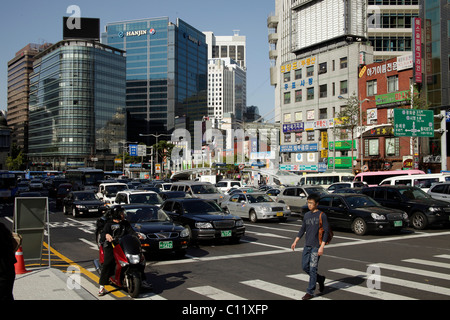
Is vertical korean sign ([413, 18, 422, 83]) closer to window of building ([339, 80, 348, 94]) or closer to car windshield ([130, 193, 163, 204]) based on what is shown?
window of building ([339, 80, 348, 94])

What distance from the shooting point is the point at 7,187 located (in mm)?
44188

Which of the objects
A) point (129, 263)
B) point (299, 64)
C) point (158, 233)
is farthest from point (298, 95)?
point (129, 263)

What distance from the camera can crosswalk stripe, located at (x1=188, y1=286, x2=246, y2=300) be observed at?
7.95 metres

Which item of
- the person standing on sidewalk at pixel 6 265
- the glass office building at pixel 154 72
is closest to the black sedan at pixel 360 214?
the person standing on sidewalk at pixel 6 265

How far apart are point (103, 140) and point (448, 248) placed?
147199mm

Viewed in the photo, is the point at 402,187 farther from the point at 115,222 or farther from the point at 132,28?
the point at 132,28

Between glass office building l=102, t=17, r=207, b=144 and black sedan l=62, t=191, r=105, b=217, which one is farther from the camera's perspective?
glass office building l=102, t=17, r=207, b=144

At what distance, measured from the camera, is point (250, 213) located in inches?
891

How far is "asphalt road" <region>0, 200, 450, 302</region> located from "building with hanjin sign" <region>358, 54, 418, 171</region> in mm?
35660

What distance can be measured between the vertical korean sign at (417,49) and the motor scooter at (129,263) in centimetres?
4335

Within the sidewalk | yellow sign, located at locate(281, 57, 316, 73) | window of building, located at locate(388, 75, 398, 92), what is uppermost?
yellow sign, located at locate(281, 57, 316, 73)

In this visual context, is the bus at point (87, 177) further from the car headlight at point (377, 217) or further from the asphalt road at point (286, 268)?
the car headlight at point (377, 217)

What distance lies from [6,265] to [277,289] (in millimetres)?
5229

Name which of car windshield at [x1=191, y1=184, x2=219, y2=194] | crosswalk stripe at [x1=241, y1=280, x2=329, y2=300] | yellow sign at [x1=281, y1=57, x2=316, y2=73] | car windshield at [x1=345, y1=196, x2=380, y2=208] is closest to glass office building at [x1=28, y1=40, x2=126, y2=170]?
yellow sign at [x1=281, y1=57, x2=316, y2=73]
